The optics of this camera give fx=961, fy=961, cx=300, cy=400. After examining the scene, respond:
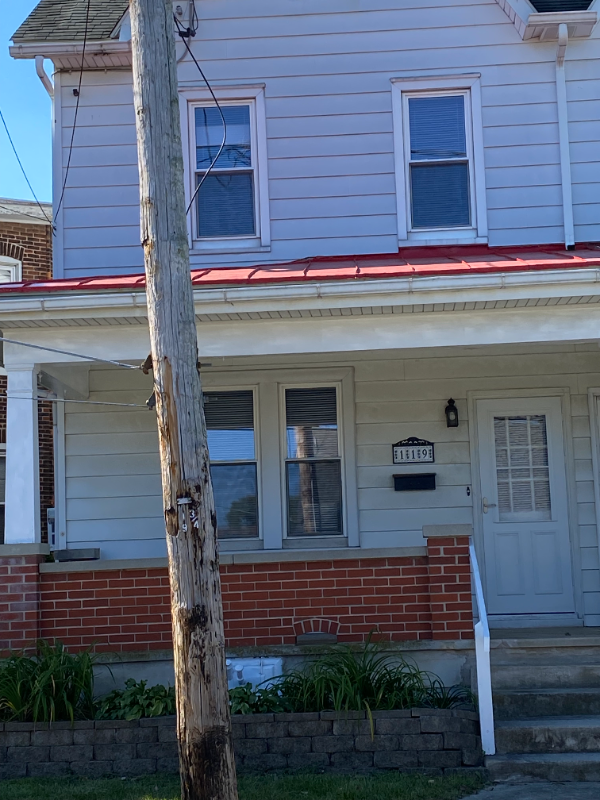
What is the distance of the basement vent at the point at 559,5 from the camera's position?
384 inches

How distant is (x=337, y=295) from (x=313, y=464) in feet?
7.51

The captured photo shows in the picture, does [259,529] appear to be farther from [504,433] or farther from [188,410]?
[188,410]

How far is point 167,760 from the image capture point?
639 centimetres

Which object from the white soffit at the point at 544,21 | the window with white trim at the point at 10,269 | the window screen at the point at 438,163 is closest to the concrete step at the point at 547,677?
the window screen at the point at 438,163

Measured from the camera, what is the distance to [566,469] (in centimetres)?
906

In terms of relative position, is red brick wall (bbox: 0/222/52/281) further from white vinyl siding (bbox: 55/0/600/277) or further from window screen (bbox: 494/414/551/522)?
window screen (bbox: 494/414/551/522)

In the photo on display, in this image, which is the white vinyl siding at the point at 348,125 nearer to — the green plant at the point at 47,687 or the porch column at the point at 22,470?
the porch column at the point at 22,470

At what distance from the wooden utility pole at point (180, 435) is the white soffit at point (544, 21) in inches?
219

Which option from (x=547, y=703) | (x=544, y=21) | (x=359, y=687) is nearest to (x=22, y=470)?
(x=359, y=687)

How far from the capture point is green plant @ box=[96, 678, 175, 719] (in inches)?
260

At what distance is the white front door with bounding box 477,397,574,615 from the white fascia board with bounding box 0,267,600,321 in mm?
1994

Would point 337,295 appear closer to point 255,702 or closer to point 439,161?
point 439,161

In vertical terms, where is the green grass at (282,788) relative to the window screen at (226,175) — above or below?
below

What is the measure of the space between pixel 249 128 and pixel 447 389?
11.0ft
